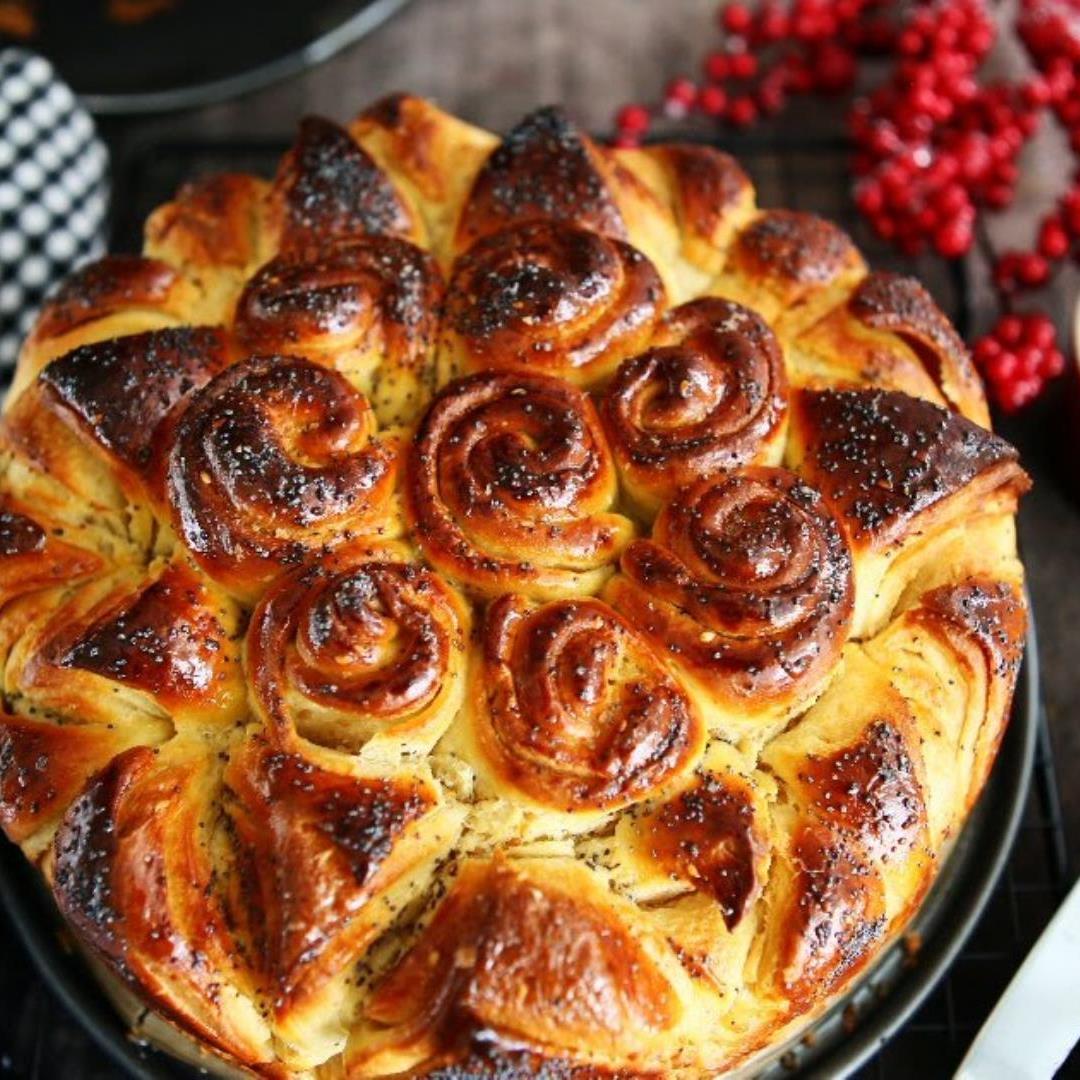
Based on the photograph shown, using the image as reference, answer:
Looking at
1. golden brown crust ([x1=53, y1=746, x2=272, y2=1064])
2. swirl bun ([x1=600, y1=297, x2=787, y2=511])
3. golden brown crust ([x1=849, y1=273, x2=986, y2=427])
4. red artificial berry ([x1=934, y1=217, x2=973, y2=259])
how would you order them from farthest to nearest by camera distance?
1. red artificial berry ([x1=934, y1=217, x2=973, y2=259])
2. golden brown crust ([x1=849, y1=273, x2=986, y2=427])
3. swirl bun ([x1=600, y1=297, x2=787, y2=511])
4. golden brown crust ([x1=53, y1=746, x2=272, y2=1064])

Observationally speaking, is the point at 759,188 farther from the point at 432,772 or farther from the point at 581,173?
the point at 432,772

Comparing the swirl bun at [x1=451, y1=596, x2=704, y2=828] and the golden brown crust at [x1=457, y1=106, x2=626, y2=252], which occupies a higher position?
the golden brown crust at [x1=457, y1=106, x2=626, y2=252]

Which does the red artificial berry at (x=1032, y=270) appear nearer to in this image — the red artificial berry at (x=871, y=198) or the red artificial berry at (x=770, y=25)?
the red artificial berry at (x=871, y=198)

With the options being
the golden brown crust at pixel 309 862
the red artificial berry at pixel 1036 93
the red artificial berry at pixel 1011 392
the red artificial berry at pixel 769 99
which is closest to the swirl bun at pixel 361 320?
the golden brown crust at pixel 309 862

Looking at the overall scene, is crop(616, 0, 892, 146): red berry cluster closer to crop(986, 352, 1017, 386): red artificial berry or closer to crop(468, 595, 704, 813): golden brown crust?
crop(986, 352, 1017, 386): red artificial berry

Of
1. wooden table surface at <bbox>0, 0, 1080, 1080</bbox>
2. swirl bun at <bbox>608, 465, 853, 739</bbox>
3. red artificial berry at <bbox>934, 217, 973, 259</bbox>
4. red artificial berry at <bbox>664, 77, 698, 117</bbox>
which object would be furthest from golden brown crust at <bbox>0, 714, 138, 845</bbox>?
red artificial berry at <bbox>664, 77, 698, 117</bbox>

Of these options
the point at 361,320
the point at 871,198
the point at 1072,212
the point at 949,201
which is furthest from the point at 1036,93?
the point at 361,320

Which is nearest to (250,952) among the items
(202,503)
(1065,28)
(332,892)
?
(332,892)
